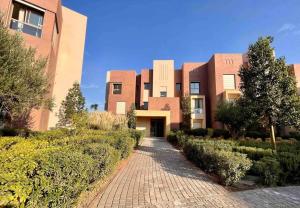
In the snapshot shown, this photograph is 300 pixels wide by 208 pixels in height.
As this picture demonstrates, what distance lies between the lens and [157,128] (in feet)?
101

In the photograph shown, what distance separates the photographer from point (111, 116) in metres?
17.5

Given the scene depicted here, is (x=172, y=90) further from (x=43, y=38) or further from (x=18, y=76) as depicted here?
(x=18, y=76)

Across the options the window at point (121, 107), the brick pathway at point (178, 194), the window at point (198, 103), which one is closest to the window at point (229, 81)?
the window at point (198, 103)

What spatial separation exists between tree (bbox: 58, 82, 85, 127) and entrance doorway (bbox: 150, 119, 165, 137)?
1325 cm

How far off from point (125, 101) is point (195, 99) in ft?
36.1

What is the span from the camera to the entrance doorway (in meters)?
30.4

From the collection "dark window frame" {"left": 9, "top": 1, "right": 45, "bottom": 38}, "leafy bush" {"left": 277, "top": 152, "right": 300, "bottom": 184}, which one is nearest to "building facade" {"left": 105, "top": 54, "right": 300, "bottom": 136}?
"dark window frame" {"left": 9, "top": 1, "right": 45, "bottom": 38}

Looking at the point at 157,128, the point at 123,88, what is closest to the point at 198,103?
the point at 157,128

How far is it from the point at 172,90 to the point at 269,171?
2613cm

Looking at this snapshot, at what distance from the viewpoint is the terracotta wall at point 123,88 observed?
105ft

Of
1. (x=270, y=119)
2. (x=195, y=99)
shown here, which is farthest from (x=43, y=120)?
(x=195, y=99)

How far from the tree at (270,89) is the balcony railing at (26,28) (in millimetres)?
14656

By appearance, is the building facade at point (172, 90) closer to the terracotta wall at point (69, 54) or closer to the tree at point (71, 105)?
the tree at point (71, 105)

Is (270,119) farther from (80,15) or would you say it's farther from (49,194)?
(80,15)
